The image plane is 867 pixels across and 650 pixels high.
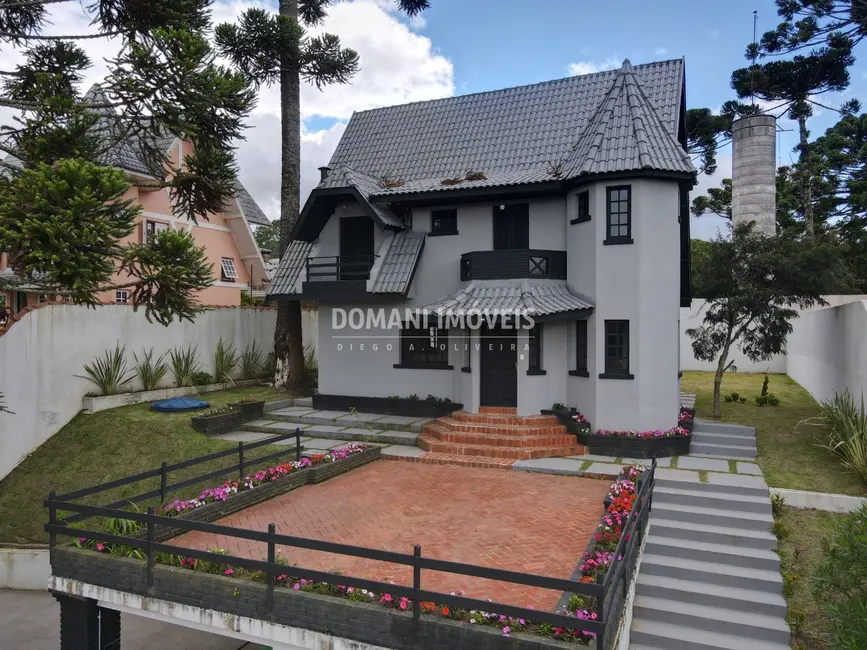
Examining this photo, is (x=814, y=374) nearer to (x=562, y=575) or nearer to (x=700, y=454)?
(x=700, y=454)

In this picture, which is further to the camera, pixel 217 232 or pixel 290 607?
pixel 217 232

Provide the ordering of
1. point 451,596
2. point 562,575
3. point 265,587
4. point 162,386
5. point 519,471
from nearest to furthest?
point 451,596 → point 265,587 → point 562,575 → point 519,471 → point 162,386

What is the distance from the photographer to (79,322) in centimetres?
1538

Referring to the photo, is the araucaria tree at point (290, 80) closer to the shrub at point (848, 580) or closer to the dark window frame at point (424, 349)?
the dark window frame at point (424, 349)

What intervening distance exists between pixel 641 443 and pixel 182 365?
46.4ft

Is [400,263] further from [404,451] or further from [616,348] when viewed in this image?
[616,348]

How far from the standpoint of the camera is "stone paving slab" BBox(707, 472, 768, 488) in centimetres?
1026

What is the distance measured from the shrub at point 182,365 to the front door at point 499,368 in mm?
9934

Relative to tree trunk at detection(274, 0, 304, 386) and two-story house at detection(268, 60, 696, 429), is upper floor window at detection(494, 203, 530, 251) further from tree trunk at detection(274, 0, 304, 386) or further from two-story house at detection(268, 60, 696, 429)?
tree trunk at detection(274, 0, 304, 386)

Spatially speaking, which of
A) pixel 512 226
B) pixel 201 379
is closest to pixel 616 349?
pixel 512 226

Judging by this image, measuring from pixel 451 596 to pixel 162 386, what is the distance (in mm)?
14794

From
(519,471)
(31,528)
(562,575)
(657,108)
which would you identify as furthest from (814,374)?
(31,528)

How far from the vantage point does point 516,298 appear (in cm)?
1378

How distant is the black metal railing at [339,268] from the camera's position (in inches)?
635
